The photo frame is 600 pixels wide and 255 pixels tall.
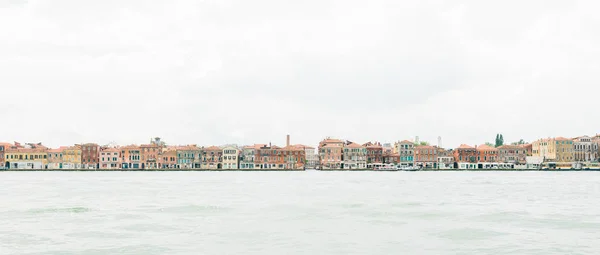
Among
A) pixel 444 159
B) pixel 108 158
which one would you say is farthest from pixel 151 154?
pixel 444 159

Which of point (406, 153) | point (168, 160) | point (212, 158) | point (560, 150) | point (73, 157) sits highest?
point (560, 150)

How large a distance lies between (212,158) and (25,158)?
1572 inches

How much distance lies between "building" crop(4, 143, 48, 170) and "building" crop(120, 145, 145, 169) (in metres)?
17.0

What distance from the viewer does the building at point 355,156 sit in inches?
5674

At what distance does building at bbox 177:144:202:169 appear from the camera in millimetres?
142625

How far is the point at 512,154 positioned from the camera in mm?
145875

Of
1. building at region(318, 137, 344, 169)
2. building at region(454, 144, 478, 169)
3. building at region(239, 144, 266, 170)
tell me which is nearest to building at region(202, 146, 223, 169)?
building at region(239, 144, 266, 170)

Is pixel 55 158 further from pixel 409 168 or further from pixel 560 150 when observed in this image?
pixel 560 150

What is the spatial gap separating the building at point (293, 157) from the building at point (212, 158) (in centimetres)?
1352
